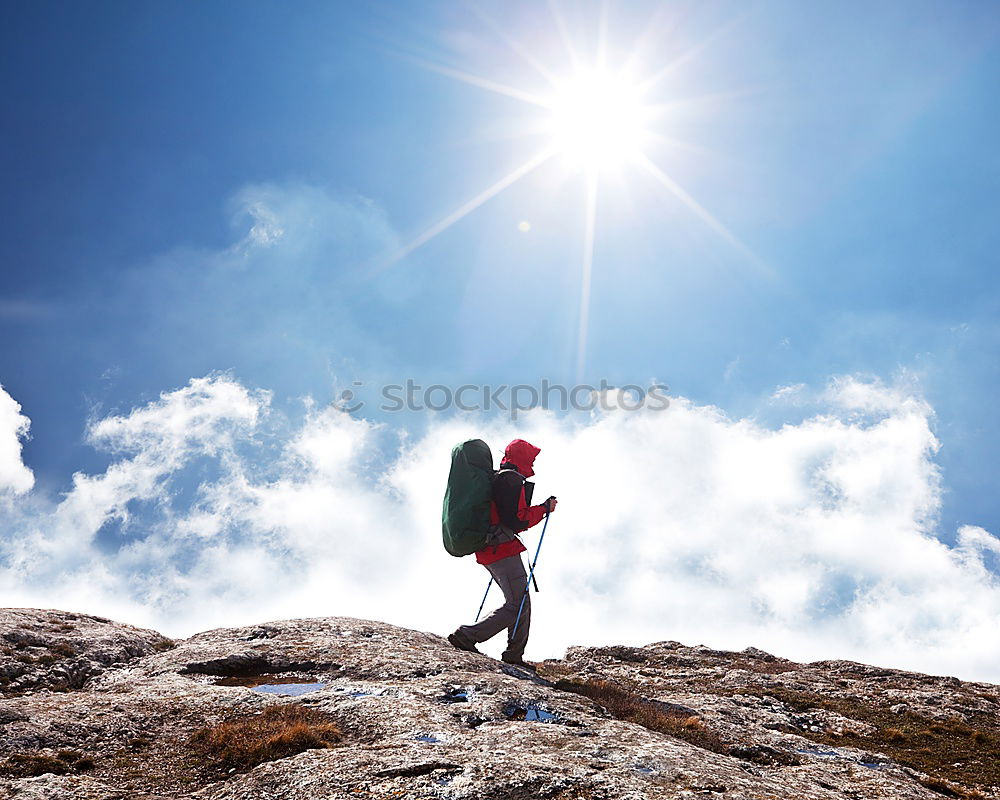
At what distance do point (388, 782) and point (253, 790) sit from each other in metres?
1.94

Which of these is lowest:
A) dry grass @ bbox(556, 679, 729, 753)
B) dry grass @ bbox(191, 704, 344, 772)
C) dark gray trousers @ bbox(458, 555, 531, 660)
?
dry grass @ bbox(191, 704, 344, 772)

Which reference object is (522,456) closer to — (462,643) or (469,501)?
(469,501)

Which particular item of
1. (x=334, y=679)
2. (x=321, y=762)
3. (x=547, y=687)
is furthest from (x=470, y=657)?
(x=321, y=762)

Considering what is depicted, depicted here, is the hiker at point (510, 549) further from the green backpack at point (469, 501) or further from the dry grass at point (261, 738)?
the dry grass at point (261, 738)

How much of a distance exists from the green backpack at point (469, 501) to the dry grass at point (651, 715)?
13.9ft

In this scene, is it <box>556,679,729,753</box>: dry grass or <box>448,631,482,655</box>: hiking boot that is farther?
<box>448,631,482,655</box>: hiking boot

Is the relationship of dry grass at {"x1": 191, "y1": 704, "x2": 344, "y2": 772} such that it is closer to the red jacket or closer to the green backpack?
the green backpack

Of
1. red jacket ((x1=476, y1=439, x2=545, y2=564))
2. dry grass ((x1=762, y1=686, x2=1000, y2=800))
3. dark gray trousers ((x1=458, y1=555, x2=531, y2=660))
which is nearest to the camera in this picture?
dry grass ((x1=762, y1=686, x2=1000, y2=800))

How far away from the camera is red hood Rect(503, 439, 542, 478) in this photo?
1634 centimetres

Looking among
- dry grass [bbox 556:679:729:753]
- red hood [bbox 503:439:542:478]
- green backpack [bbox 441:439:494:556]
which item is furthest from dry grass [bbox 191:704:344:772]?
red hood [bbox 503:439:542:478]

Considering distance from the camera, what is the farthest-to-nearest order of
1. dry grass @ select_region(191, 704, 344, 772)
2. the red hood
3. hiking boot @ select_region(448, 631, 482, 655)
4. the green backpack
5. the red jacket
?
hiking boot @ select_region(448, 631, 482, 655) < the red hood < the red jacket < the green backpack < dry grass @ select_region(191, 704, 344, 772)

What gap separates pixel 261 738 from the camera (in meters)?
9.97

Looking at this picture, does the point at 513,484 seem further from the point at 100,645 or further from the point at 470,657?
the point at 100,645

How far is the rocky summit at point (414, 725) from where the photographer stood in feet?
27.9
